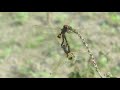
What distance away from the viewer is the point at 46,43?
3.87 metres

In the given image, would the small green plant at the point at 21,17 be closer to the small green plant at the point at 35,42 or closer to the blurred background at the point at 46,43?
the blurred background at the point at 46,43

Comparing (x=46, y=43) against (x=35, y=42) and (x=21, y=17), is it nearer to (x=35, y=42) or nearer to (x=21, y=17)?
(x=35, y=42)

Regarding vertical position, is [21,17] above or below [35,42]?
above

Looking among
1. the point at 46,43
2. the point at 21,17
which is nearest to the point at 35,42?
the point at 46,43

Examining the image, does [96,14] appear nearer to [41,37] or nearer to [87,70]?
[41,37]

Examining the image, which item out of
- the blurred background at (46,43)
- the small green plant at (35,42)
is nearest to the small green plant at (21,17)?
the blurred background at (46,43)

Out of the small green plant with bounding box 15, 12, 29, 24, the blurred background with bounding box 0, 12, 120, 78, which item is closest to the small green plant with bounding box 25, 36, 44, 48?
the blurred background with bounding box 0, 12, 120, 78

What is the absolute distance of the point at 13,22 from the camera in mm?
4148

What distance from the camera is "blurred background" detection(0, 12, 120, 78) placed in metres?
3.47

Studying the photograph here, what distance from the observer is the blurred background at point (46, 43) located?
3471mm

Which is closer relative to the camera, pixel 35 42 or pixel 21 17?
pixel 35 42
